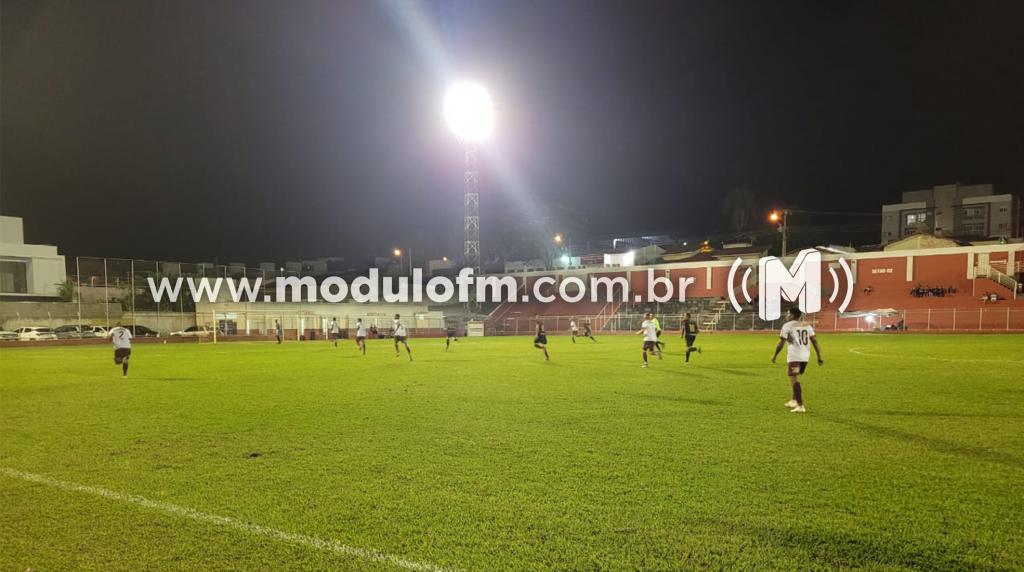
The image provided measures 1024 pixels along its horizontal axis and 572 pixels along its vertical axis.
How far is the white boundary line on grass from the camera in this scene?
11.6ft

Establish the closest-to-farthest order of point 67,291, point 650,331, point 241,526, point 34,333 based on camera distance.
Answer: point 241,526
point 650,331
point 34,333
point 67,291

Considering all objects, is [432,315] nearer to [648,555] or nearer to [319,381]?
[319,381]

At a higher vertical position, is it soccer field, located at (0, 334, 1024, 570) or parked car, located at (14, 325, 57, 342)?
soccer field, located at (0, 334, 1024, 570)

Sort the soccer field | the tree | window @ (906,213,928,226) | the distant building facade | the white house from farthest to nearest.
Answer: window @ (906,213,928,226) < the distant building facade < the white house < the tree < the soccer field

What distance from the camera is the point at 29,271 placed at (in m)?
42.2

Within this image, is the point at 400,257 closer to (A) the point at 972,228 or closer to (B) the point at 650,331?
(B) the point at 650,331

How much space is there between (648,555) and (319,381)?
38.1 feet

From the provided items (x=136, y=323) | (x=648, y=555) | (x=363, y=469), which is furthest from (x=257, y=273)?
(x=648, y=555)

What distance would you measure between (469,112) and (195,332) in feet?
95.5

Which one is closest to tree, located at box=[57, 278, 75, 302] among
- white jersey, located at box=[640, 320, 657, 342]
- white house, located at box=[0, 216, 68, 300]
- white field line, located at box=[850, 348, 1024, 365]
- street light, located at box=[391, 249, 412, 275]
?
white house, located at box=[0, 216, 68, 300]

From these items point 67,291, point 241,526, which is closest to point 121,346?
point 241,526

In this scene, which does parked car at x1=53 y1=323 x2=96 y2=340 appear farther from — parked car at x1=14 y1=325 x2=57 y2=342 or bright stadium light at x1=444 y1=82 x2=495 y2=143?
bright stadium light at x1=444 y1=82 x2=495 y2=143

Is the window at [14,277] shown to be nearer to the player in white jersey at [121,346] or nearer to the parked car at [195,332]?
the parked car at [195,332]

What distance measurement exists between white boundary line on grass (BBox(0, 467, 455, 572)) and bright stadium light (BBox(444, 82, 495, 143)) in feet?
116
